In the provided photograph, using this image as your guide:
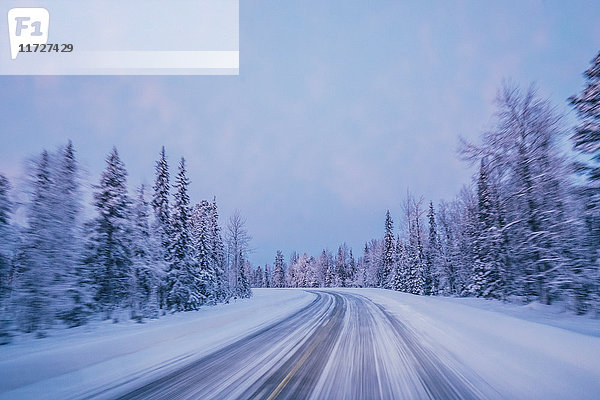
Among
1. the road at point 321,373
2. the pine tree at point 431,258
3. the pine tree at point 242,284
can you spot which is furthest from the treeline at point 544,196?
the pine tree at point 242,284

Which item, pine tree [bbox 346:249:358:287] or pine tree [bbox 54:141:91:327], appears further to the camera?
pine tree [bbox 346:249:358:287]

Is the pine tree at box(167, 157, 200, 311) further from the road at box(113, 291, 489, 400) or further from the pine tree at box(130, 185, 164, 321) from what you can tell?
the road at box(113, 291, 489, 400)

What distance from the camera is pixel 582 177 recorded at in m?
12.0

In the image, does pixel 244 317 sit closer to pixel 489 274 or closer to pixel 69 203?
pixel 69 203

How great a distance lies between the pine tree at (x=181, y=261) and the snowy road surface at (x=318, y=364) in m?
9.71

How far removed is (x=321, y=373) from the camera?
604 cm

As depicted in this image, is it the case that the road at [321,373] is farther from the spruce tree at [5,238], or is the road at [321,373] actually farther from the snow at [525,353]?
the spruce tree at [5,238]

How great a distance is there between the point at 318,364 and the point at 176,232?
17.6 m

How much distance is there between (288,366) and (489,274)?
→ 25319 mm

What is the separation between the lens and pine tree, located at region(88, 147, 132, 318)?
15.6 metres

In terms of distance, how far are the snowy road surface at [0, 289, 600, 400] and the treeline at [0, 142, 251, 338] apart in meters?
1.93

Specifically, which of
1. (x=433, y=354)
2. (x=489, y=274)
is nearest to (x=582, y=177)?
(x=433, y=354)

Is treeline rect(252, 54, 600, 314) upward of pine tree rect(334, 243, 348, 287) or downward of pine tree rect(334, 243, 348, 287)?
upward

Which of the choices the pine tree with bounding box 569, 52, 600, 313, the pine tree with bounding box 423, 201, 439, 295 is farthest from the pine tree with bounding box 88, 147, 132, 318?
the pine tree with bounding box 423, 201, 439, 295
